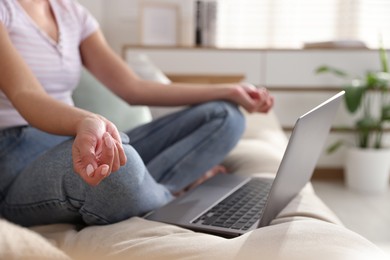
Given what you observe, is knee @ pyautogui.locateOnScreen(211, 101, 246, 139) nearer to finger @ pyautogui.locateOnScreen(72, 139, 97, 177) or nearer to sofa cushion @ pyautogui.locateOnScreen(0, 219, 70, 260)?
finger @ pyautogui.locateOnScreen(72, 139, 97, 177)

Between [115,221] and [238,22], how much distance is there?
279cm

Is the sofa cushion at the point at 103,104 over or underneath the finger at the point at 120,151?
underneath

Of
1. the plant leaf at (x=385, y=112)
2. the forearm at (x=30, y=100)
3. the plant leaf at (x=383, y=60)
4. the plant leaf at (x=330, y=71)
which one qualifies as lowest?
the plant leaf at (x=385, y=112)

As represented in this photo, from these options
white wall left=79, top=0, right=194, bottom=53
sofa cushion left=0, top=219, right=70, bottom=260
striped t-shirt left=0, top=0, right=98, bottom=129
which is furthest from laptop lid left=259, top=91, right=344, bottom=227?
white wall left=79, top=0, right=194, bottom=53

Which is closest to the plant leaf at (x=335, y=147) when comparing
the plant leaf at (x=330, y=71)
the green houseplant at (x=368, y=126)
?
the green houseplant at (x=368, y=126)

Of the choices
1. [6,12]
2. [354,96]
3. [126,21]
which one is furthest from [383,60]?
[6,12]

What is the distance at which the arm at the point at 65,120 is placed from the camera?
824 millimetres

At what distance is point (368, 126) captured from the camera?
3.08 m

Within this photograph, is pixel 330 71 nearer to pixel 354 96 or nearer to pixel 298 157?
pixel 354 96

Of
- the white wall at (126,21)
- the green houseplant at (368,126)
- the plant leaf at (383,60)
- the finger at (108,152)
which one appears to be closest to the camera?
the finger at (108,152)

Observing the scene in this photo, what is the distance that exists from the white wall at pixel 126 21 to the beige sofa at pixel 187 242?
2.53 metres

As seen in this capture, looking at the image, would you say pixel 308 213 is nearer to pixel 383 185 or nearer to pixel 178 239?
pixel 178 239

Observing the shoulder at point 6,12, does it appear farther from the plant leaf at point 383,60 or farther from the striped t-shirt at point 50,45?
the plant leaf at point 383,60

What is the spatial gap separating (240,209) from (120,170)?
30 centimetres
